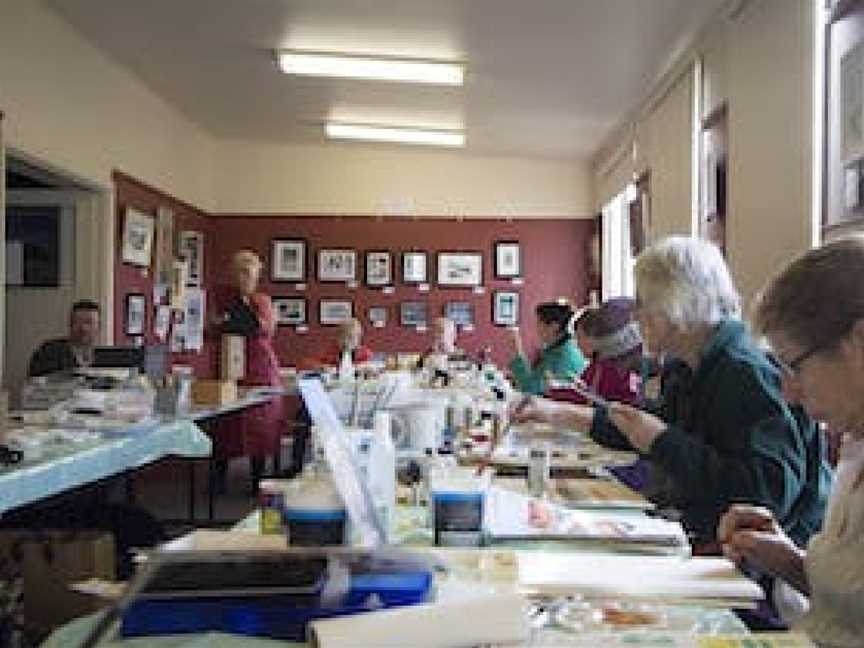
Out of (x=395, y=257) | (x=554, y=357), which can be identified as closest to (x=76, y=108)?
(x=554, y=357)

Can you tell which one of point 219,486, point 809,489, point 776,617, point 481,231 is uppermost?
point 481,231

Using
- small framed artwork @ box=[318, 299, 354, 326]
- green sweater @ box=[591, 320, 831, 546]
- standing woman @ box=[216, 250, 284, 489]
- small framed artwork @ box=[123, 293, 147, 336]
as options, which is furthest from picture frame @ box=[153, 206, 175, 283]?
green sweater @ box=[591, 320, 831, 546]

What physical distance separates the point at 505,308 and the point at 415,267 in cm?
82

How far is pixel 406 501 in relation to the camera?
2.32m

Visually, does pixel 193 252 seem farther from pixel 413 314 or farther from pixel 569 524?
pixel 569 524

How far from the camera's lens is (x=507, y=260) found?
972 centimetres

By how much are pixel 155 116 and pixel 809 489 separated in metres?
6.46

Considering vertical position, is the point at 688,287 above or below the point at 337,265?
below

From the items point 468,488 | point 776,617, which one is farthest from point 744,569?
point 468,488

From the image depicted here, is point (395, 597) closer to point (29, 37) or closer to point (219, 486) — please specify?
point (29, 37)

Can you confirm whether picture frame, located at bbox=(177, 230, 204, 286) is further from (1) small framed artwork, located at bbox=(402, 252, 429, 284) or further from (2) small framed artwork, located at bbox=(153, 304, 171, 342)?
(1) small framed artwork, located at bbox=(402, 252, 429, 284)

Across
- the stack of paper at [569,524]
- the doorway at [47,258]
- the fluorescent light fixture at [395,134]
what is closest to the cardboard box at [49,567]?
the stack of paper at [569,524]

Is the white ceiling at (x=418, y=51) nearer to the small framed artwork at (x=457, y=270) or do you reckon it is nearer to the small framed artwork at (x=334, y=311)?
the small framed artwork at (x=457, y=270)

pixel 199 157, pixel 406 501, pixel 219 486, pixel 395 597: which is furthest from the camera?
pixel 199 157
